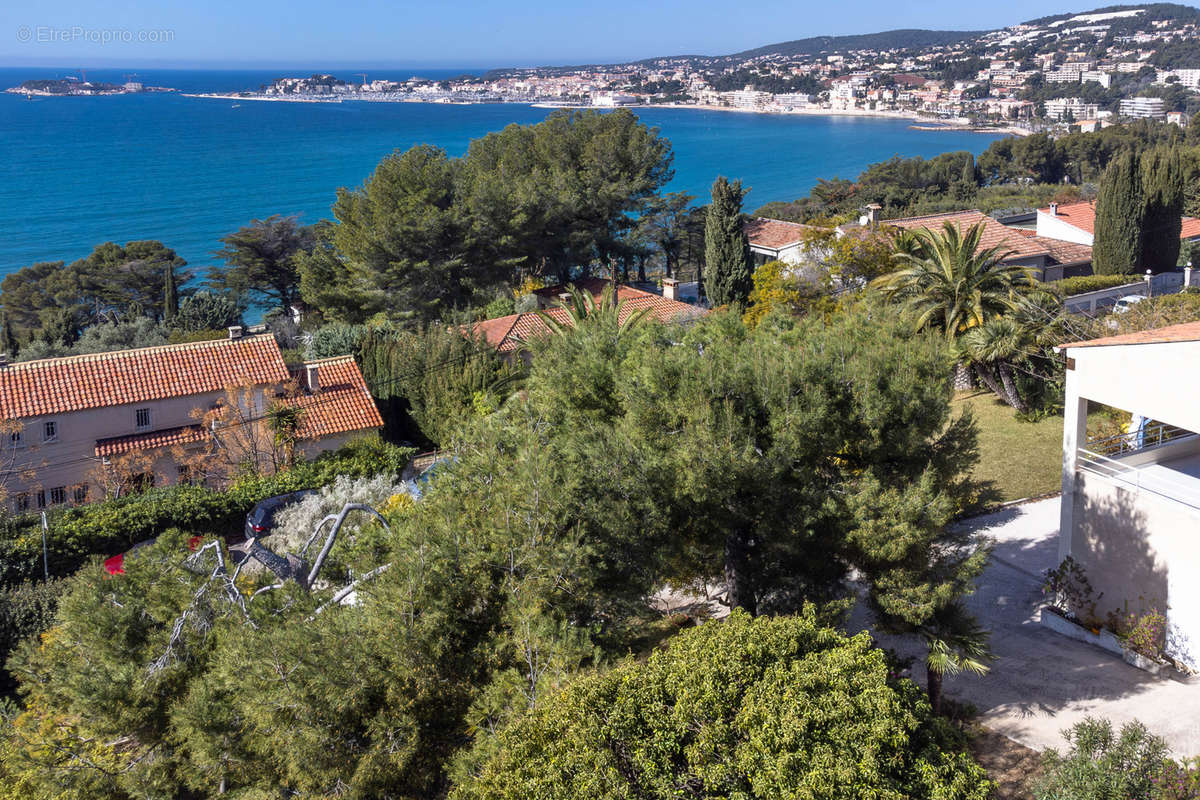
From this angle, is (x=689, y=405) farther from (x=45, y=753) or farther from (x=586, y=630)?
(x=45, y=753)

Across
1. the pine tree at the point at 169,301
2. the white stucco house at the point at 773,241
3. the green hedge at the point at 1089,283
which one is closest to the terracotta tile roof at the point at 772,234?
the white stucco house at the point at 773,241

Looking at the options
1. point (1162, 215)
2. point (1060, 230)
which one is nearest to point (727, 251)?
point (1060, 230)

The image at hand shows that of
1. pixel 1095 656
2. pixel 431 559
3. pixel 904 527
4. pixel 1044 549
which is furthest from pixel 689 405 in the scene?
pixel 1044 549

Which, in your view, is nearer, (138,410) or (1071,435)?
(1071,435)

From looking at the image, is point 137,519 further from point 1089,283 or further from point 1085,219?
point 1085,219

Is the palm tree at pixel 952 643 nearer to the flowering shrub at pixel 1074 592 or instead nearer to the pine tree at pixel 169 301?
the flowering shrub at pixel 1074 592
